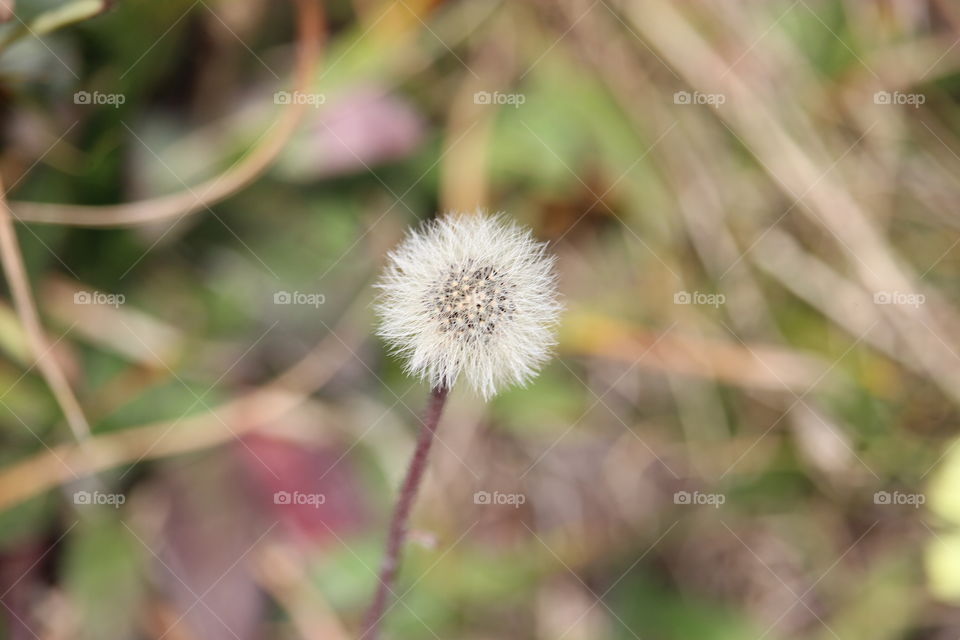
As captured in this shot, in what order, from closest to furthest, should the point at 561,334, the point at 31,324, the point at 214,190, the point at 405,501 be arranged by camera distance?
the point at 405,501 → the point at 31,324 → the point at 214,190 → the point at 561,334

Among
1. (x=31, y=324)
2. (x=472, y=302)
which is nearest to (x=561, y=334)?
(x=472, y=302)

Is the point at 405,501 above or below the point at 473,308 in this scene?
below

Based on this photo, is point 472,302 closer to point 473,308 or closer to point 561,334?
point 473,308

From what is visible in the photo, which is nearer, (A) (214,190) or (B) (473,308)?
(B) (473,308)

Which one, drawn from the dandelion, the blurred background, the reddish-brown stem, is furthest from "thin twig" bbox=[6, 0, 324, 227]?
the reddish-brown stem

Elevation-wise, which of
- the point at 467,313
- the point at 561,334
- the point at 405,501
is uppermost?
the point at 561,334

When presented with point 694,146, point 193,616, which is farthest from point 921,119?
point 193,616

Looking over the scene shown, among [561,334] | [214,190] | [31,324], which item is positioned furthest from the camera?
[561,334]

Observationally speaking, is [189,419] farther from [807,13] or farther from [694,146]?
[807,13]
